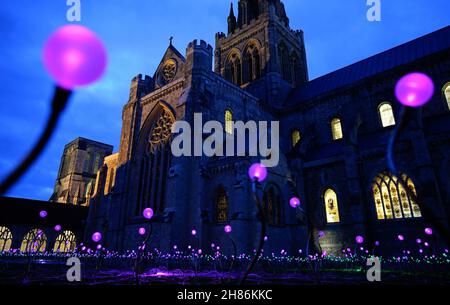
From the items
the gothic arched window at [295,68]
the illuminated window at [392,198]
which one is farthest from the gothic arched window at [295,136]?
the gothic arched window at [295,68]

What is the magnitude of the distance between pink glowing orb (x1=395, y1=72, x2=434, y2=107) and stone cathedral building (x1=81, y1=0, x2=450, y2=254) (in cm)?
1433

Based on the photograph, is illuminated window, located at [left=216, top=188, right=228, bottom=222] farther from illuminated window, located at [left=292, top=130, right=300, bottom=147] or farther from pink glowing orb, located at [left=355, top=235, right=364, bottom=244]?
illuminated window, located at [left=292, top=130, right=300, bottom=147]

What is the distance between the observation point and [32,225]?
27.6 m

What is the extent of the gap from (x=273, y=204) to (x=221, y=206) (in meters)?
3.66

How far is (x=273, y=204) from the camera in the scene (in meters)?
18.7

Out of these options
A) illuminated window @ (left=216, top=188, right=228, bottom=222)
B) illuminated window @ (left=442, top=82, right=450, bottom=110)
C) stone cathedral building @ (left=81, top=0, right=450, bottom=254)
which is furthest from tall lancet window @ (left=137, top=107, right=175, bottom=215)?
illuminated window @ (left=442, top=82, right=450, bottom=110)

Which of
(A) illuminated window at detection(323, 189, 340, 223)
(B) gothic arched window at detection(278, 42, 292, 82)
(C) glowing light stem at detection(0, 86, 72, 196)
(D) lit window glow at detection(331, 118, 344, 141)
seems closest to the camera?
(C) glowing light stem at detection(0, 86, 72, 196)

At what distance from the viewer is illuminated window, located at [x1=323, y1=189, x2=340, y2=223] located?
1920 centimetres

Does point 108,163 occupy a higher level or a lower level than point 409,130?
higher

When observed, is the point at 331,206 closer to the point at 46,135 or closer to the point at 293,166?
the point at 293,166

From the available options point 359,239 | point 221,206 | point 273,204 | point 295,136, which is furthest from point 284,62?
point 359,239

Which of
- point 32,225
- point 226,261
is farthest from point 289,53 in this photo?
point 32,225
